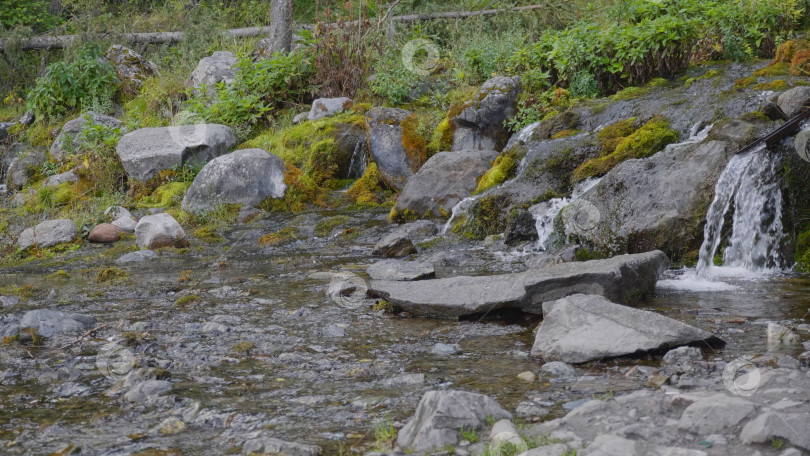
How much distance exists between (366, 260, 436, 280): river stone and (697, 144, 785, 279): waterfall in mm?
2417

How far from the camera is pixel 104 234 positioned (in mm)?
10148

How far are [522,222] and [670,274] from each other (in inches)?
82.3

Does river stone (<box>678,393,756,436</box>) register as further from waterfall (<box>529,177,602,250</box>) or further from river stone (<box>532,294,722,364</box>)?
waterfall (<box>529,177,602,250</box>)

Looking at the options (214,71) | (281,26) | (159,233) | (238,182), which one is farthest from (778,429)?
(214,71)

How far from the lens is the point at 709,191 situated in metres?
6.59

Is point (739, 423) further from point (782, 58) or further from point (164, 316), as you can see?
point (782, 58)

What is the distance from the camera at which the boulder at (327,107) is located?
1317 centimetres

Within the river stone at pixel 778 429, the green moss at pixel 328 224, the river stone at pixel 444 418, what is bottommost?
the green moss at pixel 328 224

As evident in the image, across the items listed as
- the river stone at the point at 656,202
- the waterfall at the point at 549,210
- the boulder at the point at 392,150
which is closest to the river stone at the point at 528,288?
the river stone at the point at 656,202

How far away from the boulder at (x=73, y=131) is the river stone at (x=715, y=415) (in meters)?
13.5

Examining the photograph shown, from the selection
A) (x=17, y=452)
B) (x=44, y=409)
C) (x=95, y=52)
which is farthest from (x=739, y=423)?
(x=95, y=52)

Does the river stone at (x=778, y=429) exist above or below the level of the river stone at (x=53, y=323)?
above

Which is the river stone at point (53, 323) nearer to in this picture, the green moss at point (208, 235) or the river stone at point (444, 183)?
the green moss at point (208, 235)

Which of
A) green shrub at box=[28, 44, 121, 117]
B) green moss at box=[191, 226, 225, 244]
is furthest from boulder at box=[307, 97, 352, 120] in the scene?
green shrub at box=[28, 44, 121, 117]
